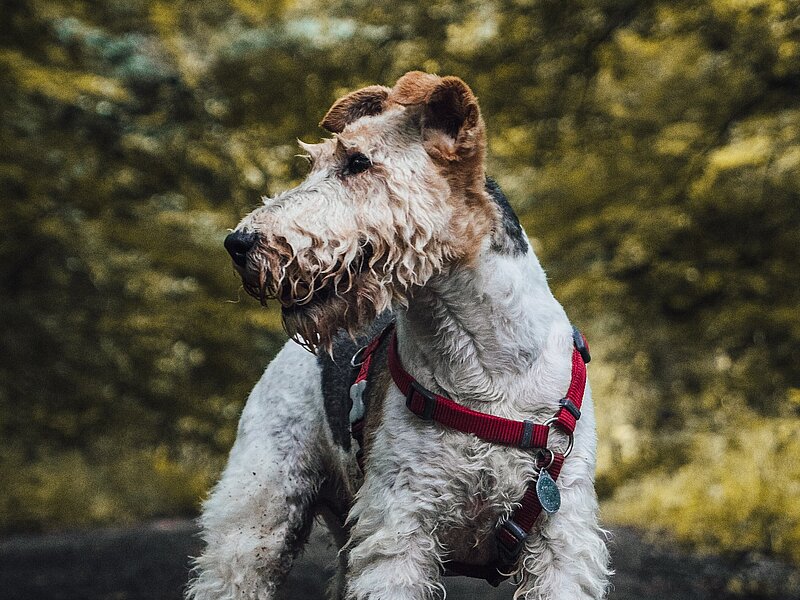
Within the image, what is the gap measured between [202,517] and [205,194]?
219 inches

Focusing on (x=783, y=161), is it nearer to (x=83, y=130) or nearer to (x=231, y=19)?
(x=231, y=19)

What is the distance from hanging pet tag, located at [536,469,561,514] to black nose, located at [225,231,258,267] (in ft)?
3.77

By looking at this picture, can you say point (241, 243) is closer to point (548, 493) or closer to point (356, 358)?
point (356, 358)

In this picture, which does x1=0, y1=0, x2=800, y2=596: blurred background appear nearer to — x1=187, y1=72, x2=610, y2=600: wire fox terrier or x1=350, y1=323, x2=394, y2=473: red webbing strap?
x1=187, y1=72, x2=610, y2=600: wire fox terrier

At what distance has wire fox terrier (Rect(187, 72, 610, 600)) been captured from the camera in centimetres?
270

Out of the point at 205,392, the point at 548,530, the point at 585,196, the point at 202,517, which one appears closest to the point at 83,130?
the point at 205,392

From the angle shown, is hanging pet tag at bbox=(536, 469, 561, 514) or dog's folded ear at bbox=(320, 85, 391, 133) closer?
hanging pet tag at bbox=(536, 469, 561, 514)

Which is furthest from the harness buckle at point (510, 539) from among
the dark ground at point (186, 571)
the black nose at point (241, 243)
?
the dark ground at point (186, 571)

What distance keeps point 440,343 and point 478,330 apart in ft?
0.44

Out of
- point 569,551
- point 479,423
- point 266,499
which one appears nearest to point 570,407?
point 479,423

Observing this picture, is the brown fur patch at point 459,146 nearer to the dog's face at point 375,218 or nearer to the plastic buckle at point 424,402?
the dog's face at point 375,218

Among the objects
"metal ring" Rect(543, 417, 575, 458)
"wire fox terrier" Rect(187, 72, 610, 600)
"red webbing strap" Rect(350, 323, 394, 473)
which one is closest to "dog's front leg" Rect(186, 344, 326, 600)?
"red webbing strap" Rect(350, 323, 394, 473)

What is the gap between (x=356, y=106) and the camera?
328 centimetres

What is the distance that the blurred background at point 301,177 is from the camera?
6.75m
